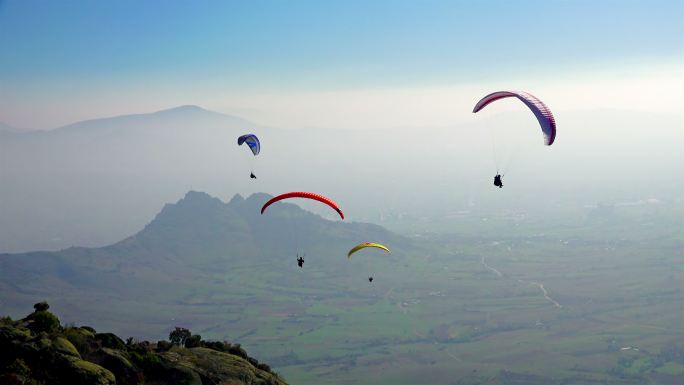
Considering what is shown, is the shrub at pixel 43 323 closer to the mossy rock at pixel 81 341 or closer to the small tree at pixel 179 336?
the mossy rock at pixel 81 341

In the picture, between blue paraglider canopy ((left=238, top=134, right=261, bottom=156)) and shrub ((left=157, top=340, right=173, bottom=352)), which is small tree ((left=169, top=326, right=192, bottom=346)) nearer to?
shrub ((left=157, top=340, right=173, bottom=352))

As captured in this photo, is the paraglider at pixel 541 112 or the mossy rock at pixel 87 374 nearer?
the mossy rock at pixel 87 374

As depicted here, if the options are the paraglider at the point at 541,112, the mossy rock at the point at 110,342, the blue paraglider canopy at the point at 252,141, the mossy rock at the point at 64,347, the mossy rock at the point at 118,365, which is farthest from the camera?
the blue paraglider canopy at the point at 252,141

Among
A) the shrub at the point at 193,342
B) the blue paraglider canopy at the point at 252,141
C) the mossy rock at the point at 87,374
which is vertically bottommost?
the mossy rock at the point at 87,374

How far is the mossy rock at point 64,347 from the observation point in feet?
142

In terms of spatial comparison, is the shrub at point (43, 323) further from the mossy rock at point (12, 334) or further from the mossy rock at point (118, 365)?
the mossy rock at point (12, 334)

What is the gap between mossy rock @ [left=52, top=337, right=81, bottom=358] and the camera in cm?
4341

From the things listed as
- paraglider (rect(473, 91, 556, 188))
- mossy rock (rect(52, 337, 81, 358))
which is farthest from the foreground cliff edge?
paraglider (rect(473, 91, 556, 188))

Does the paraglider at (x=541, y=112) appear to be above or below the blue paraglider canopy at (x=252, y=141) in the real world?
below

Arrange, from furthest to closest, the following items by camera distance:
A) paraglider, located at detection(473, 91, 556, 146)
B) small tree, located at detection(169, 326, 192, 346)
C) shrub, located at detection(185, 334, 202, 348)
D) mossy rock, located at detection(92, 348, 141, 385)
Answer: small tree, located at detection(169, 326, 192, 346), shrub, located at detection(185, 334, 202, 348), mossy rock, located at detection(92, 348, 141, 385), paraglider, located at detection(473, 91, 556, 146)

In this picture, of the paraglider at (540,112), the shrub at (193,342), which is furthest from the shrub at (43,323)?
the paraglider at (540,112)

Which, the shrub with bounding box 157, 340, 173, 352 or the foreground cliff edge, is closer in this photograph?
the foreground cliff edge

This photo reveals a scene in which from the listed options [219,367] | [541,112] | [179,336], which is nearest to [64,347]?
[219,367]

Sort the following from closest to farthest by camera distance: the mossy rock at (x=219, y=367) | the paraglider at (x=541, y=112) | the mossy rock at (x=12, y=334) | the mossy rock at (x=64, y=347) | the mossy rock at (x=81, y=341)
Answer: the mossy rock at (x=12, y=334) < the mossy rock at (x=64, y=347) < the paraglider at (x=541, y=112) < the mossy rock at (x=81, y=341) < the mossy rock at (x=219, y=367)
